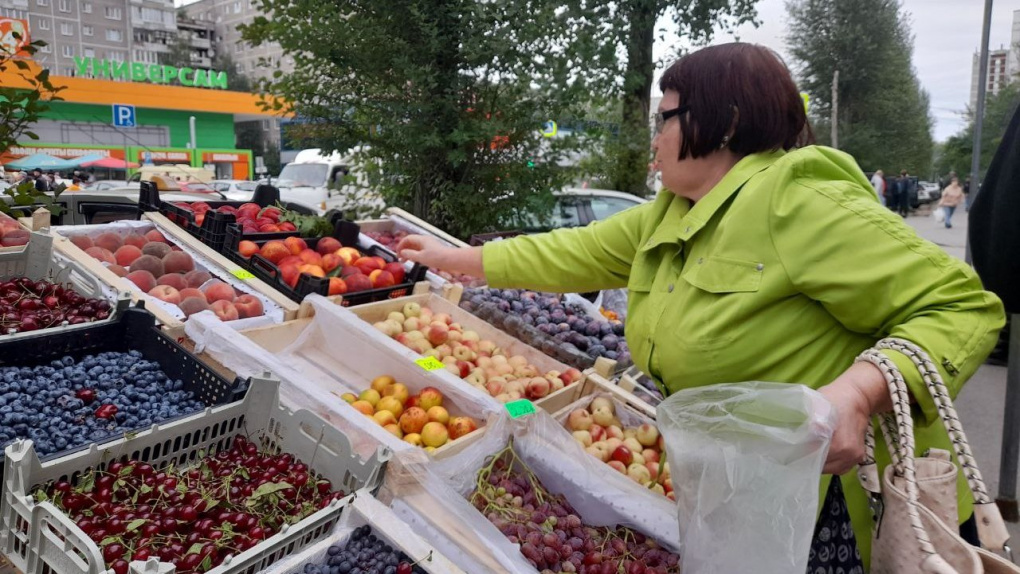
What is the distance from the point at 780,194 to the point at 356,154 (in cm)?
474

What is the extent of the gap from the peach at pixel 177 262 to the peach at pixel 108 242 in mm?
Answer: 319

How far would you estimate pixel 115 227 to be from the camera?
146 inches

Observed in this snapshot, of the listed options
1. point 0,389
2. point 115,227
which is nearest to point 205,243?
point 115,227

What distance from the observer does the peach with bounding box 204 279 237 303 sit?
10.5ft

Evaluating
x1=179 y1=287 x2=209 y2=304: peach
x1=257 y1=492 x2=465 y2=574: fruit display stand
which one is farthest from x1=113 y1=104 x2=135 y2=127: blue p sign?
x1=257 y1=492 x2=465 y2=574: fruit display stand

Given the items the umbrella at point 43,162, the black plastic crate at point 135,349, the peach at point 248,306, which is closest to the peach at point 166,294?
the peach at point 248,306

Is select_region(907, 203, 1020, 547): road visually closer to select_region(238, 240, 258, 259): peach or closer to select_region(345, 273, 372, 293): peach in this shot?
select_region(345, 273, 372, 293): peach

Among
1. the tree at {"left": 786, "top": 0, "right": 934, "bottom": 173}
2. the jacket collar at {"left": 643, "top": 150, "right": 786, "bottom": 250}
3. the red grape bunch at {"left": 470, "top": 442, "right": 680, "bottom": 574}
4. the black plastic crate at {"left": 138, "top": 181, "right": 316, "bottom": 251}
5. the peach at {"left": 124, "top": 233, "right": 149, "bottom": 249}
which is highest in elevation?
the tree at {"left": 786, "top": 0, "right": 934, "bottom": 173}

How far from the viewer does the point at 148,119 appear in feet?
115

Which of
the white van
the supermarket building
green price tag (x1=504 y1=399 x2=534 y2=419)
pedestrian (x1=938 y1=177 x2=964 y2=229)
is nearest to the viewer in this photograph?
green price tag (x1=504 y1=399 x2=534 y2=419)

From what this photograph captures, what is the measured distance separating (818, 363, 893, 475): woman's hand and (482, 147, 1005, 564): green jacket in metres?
0.05

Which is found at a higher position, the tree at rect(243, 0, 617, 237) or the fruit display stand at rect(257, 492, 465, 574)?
the tree at rect(243, 0, 617, 237)

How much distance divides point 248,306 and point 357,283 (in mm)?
647

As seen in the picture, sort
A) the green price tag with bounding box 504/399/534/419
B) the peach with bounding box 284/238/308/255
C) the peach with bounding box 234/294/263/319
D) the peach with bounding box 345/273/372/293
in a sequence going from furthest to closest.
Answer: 1. the peach with bounding box 284/238/308/255
2. the peach with bounding box 345/273/372/293
3. the peach with bounding box 234/294/263/319
4. the green price tag with bounding box 504/399/534/419
